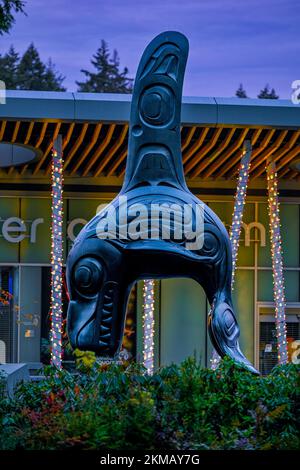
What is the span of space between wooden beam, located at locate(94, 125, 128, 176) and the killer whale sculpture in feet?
24.7

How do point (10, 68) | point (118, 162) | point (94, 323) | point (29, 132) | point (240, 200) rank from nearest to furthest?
point (94, 323), point (29, 132), point (240, 200), point (118, 162), point (10, 68)

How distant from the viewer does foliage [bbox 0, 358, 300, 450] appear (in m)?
7.34

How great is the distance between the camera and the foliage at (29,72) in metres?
56.8

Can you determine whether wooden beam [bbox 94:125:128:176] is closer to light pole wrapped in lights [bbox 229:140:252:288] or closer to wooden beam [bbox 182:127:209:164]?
wooden beam [bbox 182:127:209:164]

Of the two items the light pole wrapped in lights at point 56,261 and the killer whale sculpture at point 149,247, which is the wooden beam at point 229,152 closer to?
the light pole wrapped in lights at point 56,261

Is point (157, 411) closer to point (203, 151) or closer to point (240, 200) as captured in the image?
point (240, 200)

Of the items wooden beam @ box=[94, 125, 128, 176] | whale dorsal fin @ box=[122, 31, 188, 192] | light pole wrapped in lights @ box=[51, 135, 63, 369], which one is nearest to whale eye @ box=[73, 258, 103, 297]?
whale dorsal fin @ box=[122, 31, 188, 192]

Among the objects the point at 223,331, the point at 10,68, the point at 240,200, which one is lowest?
the point at 223,331

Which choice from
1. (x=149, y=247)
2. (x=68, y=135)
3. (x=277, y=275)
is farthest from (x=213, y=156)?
(x=149, y=247)

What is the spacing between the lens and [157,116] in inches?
472

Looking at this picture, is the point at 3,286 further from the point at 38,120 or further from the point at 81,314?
the point at 81,314

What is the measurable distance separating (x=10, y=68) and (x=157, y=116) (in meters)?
48.1

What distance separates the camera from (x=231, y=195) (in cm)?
2423
